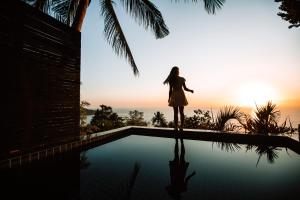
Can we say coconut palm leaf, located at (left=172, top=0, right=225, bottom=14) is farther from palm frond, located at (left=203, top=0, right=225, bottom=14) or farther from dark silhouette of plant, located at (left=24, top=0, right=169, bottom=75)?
dark silhouette of plant, located at (left=24, top=0, right=169, bottom=75)

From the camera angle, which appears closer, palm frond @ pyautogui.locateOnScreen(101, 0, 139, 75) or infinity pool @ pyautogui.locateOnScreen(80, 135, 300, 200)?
infinity pool @ pyautogui.locateOnScreen(80, 135, 300, 200)

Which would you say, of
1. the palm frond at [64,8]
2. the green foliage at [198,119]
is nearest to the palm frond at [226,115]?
the green foliage at [198,119]

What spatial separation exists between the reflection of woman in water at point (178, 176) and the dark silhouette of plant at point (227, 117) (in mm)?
3390

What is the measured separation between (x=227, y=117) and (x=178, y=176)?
4389 millimetres

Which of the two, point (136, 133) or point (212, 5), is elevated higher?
point (212, 5)

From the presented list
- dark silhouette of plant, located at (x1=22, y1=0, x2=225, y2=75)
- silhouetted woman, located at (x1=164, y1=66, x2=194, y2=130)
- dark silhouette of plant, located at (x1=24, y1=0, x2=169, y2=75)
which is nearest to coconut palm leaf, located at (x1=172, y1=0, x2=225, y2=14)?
dark silhouette of plant, located at (x1=22, y1=0, x2=225, y2=75)

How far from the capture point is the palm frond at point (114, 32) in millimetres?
4629

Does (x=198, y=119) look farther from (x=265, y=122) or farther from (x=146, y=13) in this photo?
(x=146, y=13)

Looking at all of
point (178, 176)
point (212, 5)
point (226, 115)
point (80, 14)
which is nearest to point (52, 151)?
point (178, 176)

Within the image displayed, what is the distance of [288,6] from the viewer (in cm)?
457

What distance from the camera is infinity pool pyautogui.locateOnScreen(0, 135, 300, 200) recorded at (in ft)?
5.13

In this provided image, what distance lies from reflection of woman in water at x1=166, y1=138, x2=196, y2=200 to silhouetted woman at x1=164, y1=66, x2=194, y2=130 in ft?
6.60

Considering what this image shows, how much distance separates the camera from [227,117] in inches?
231

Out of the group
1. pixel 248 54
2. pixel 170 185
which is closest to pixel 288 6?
pixel 170 185
